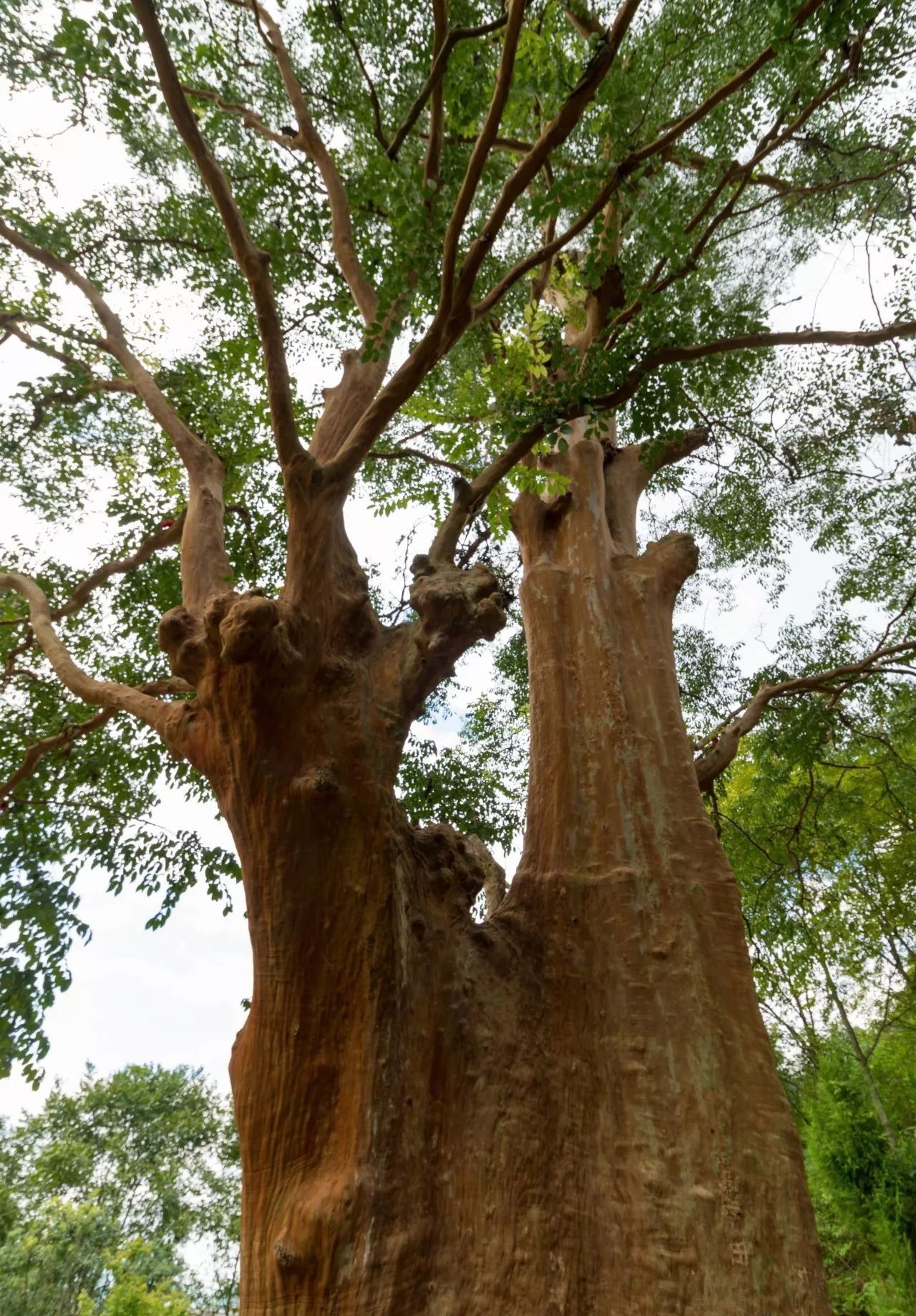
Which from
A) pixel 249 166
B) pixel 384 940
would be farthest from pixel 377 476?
pixel 384 940

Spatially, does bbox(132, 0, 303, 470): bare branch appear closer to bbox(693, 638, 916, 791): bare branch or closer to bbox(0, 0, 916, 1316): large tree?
bbox(0, 0, 916, 1316): large tree

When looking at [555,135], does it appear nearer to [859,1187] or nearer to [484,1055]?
[484,1055]

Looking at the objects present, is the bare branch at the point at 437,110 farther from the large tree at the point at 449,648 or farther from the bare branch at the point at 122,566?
the bare branch at the point at 122,566

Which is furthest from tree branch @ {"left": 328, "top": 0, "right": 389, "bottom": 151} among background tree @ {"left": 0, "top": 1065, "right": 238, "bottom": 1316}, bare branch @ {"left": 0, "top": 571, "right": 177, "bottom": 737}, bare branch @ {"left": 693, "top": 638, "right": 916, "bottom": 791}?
background tree @ {"left": 0, "top": 1065, "right": 238, "bottom": 1316}

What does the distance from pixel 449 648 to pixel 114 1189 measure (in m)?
19.9

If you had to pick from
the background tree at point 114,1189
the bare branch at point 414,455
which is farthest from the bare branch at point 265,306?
the background tree at point 114,1189

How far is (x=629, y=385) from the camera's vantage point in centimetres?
342

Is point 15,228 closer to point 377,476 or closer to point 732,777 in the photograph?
point 377,476

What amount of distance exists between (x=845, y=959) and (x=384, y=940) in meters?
9.32

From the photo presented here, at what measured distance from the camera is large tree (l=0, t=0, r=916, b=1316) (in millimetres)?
1814

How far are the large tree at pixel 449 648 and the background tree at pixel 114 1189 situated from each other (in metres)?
14.3

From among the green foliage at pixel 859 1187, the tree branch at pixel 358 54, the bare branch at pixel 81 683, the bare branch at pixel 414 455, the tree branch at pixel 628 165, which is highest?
the tree branch at pixel 358 54

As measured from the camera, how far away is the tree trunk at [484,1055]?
1703mm

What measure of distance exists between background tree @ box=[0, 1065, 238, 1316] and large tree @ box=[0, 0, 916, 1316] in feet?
47.0
